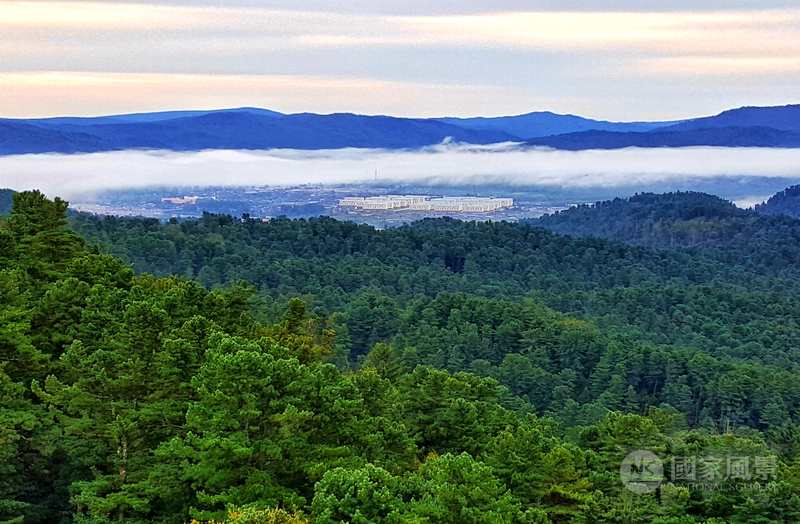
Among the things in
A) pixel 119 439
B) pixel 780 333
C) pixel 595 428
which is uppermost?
pixel 119 439

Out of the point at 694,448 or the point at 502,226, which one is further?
the point at 502,226

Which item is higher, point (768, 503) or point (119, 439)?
point (119, 439)

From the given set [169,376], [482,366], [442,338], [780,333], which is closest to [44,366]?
[169,376]

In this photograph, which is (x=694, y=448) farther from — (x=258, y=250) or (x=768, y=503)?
(x=258, y=250)

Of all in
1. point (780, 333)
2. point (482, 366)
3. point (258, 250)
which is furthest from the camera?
point (258, 250)

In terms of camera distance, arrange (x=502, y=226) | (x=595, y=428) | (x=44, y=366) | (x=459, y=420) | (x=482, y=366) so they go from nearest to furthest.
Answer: (x=44, y=366), (x=459, y=420), (x=595, y=428), (x=482, y=366), (x=502, y=226)

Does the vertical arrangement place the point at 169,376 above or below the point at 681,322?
above

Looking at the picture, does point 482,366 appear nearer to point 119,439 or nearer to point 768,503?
point 768,503

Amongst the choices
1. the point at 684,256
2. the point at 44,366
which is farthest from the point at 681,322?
the point at 44,366

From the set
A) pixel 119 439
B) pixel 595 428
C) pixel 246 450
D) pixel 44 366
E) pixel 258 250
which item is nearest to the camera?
pixel 246 450

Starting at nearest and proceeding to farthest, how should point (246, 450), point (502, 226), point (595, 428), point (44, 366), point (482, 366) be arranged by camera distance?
1. point (246, 450)
2. point (44, 366)
3. point (595, 428)
4. point (482, 366)
5. point (502, 226)
